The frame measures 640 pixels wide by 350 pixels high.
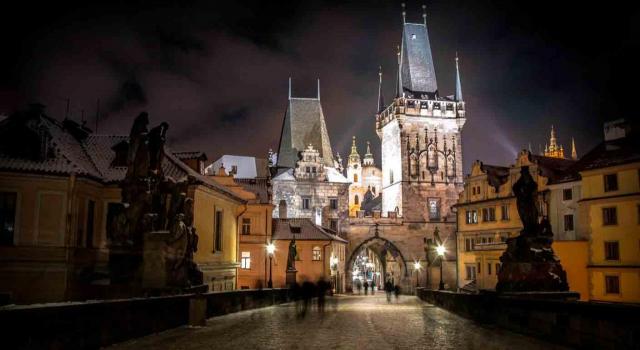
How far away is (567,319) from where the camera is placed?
1102 centimetres

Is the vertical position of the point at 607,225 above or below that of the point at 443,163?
below

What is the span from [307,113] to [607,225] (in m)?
45.0

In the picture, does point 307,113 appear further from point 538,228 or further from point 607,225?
point 538,228

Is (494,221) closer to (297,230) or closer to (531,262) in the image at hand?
(297,230)

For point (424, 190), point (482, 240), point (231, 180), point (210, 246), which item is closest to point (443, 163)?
point (424, 190)

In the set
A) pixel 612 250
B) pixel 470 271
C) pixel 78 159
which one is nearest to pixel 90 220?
pixel 78 159

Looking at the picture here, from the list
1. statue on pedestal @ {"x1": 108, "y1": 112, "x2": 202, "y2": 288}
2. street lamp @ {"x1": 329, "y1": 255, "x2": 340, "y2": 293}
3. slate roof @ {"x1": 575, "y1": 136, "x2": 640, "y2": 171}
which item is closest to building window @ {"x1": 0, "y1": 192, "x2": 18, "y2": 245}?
statue on pedestal @ {"x1": 108, "y1": 112, "x2": 202, "y2": 288}

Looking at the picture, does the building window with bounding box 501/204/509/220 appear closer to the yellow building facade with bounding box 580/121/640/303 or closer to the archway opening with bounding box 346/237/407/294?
the yellow building facade with bounding box 580/121/640/303

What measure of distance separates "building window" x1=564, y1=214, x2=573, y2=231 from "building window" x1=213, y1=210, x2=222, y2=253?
74.5 feet

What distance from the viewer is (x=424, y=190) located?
70.3 meters

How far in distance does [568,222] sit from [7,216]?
32914mm

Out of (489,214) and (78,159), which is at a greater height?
(78,159)

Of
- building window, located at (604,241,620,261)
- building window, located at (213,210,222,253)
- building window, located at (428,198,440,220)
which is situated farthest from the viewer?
building window, located at (428,198,440,220)

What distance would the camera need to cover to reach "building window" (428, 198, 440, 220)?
6988 cm
